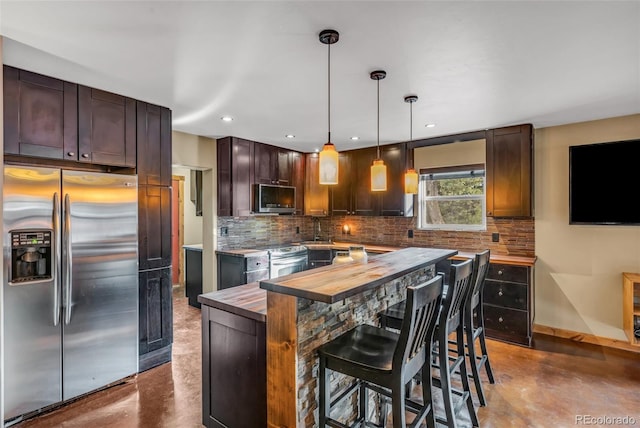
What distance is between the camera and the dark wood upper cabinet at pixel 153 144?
10.0ft

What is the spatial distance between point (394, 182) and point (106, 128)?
3645 mm

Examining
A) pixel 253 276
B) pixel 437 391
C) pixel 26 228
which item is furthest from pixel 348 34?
pixel 253 276

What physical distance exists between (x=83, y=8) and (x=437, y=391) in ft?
11.3

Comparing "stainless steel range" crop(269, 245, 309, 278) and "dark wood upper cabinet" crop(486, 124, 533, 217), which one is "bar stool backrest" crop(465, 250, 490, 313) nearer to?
"dark wood upper cabinet" crop(486, 124, 533, 217)

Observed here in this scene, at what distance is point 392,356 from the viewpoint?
163cm

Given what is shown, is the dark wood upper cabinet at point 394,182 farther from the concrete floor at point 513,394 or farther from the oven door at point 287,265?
the concrete floor at point 513,394

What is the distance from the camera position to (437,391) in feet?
8.71

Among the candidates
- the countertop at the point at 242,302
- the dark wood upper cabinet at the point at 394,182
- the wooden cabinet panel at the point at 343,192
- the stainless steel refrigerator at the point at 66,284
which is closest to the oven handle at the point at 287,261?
the wooden cabinet panel at the point at 343,192

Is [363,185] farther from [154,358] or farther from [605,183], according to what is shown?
[154,358]

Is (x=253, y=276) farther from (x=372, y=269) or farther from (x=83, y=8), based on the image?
(x=83, y=8)

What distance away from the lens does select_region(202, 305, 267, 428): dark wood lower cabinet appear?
1768 mm

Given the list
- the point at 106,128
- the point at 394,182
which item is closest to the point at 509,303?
the point at 394,182

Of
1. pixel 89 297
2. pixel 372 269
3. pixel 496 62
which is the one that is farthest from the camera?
pixel 89 297

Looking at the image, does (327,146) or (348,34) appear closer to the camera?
(348,34)
